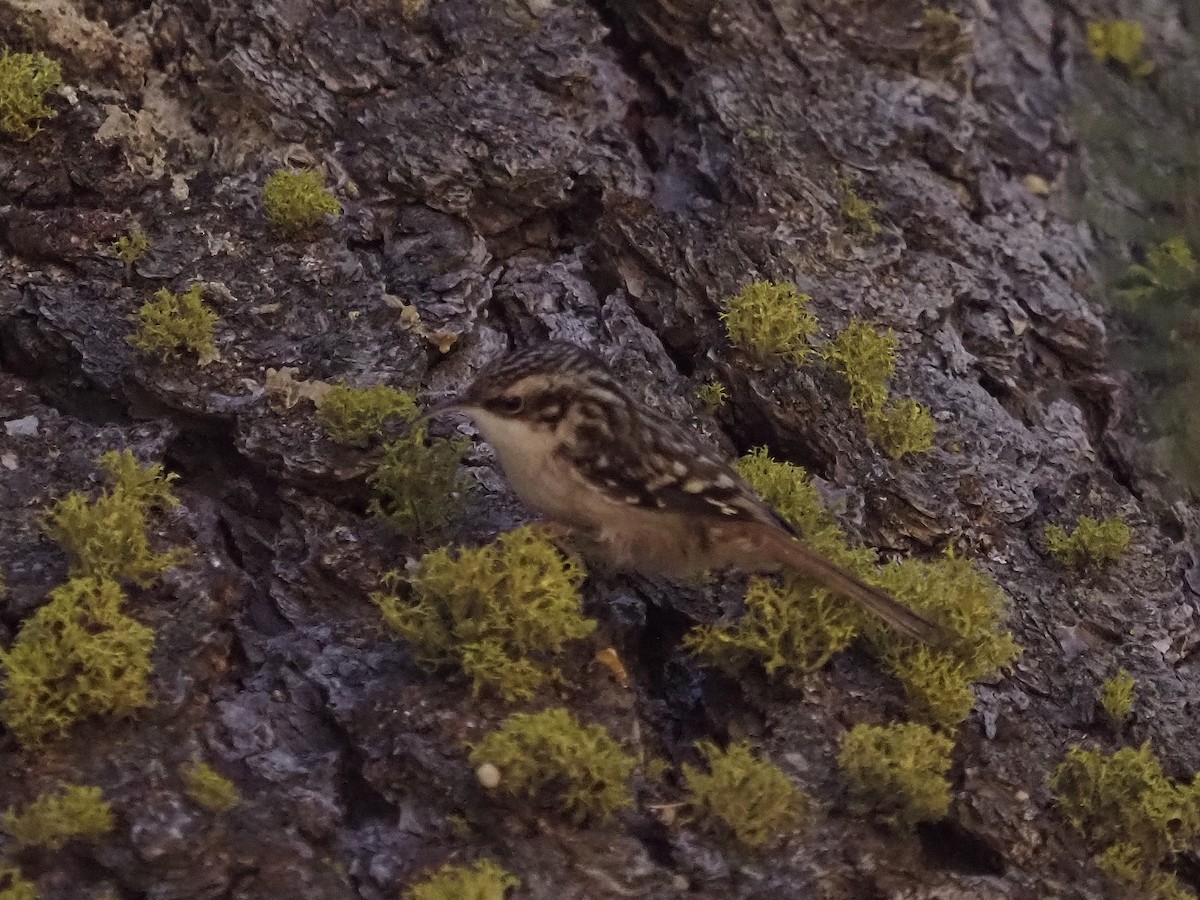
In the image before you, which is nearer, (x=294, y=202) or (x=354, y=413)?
(x=354, y=413)

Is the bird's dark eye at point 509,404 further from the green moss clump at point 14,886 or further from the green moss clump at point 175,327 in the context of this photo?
the green moss clump at point 14,886

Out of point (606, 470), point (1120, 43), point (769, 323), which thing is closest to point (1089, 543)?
point (769, 323)

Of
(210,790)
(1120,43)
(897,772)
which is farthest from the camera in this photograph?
(1120,43)

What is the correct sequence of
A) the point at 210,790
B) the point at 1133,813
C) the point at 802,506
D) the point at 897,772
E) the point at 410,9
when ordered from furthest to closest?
1. the point at 410,9
2. the point at 802,506
3. the point at 1133,813
4. the point at 897,772
5. the point at 210,790

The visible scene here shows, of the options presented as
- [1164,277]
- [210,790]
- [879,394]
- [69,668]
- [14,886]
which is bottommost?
[14,886]

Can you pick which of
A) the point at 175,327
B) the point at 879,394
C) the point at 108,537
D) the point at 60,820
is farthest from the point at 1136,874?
the point at 175,327

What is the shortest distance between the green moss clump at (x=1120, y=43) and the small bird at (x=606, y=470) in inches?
116

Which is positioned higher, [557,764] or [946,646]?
[946,646]

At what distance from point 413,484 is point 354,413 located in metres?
0.26

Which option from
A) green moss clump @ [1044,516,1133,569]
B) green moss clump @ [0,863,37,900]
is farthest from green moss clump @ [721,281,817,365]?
green moss clump @ [0,863,37,900]

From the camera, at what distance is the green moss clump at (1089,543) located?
3.48 m

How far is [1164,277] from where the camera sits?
3146 millimetres

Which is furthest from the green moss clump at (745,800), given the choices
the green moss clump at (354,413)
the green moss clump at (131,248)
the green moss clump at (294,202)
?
the green moss clump at (131,248)

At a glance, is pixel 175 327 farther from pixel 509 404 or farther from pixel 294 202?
pixel 509 404
